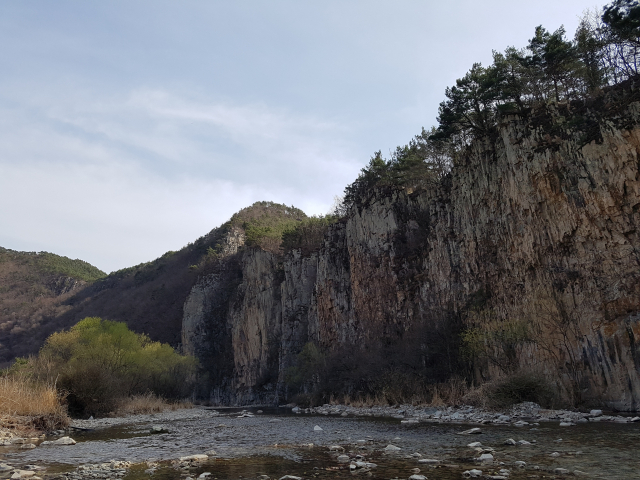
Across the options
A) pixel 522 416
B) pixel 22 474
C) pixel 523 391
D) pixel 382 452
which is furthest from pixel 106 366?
pixel 382 452

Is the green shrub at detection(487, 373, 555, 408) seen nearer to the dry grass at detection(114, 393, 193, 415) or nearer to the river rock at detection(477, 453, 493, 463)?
the river rock at detection(477, 453, 493, 463)

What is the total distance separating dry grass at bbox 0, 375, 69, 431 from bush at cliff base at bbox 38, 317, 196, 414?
4958 millimetres

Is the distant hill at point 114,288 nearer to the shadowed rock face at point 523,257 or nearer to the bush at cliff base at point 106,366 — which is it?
the bush at cliff base at point 106,366

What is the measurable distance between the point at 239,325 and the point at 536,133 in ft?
200

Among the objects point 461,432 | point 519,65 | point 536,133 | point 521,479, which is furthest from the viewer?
point 519,65

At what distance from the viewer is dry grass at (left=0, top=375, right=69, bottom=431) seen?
18469 mm

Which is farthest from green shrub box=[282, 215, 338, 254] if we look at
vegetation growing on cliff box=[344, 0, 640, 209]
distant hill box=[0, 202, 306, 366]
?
vegetation growing on cliff box=[344, 0, 640, 209]

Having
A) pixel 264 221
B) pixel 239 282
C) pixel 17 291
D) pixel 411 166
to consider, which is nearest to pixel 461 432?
pixel 411 166

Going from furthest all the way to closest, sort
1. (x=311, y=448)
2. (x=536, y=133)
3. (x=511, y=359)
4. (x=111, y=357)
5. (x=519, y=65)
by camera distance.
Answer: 1. (x=111, y=357)
2. (x=519, y=65)
3. (x=536, y=133)
4. (x=511, y=359)
5. (x=311, y=448)

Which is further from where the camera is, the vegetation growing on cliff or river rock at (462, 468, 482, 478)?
the vegetation growing on cliff

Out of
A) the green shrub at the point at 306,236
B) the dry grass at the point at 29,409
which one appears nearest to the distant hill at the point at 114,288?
the green shrub at the point at 306,236

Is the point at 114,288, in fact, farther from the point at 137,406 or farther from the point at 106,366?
the point at 137,406

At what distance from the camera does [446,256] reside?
4394cm

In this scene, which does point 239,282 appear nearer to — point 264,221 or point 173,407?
point 264,221
